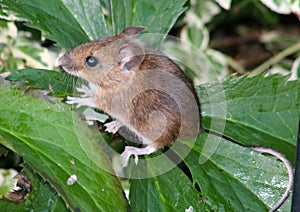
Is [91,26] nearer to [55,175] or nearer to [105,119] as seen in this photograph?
[105,119]

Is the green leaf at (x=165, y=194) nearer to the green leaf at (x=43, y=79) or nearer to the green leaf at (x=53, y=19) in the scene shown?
the green leaf at (x=43, y=79)

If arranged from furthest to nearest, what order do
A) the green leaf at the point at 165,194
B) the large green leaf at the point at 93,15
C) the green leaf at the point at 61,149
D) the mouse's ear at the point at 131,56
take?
the large green leaf at the point at 93,15, the mouse's ear at the point at 131,56, the green leaf at the point at 165,194, the green leaf at the point at 61,149

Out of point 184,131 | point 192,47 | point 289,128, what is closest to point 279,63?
point 192,47

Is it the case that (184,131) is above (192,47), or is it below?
below

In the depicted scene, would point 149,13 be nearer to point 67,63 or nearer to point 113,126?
point 67,63

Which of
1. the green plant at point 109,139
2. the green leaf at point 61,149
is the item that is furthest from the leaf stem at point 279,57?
the green leaf at point 61,149

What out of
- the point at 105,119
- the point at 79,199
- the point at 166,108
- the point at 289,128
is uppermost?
the point at 289,128
